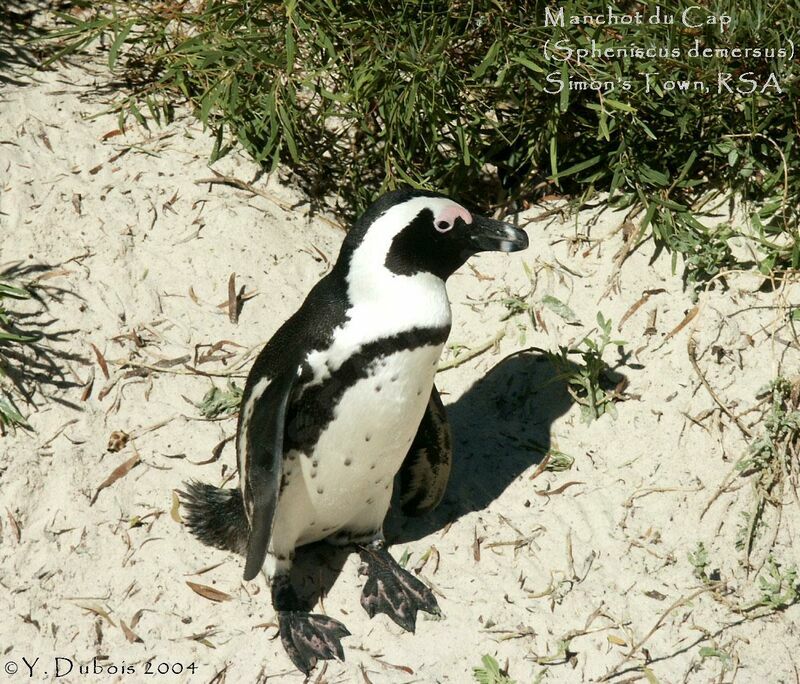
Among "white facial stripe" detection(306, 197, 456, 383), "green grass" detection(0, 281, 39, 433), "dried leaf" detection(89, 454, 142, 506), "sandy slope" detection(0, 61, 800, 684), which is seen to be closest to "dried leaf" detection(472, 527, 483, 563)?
"sandy slope" detection(0, 61, 800, 684)

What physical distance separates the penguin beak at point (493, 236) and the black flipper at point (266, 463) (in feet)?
1.82

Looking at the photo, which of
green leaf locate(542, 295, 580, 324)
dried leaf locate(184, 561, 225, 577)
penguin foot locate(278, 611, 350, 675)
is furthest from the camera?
green leaf locate(542, 295, 580, 324)

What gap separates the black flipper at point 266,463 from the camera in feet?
8.29

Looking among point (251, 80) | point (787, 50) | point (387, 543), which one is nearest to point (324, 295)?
point (387, 543)

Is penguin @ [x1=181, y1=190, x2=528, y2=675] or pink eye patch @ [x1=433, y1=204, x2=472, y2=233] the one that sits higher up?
pink eye patch @ [x1=433, y1=204, x2=472, y2=233]

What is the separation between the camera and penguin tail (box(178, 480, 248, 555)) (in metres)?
2.91

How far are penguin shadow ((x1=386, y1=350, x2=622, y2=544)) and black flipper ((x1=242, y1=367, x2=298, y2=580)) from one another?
0.61 metres

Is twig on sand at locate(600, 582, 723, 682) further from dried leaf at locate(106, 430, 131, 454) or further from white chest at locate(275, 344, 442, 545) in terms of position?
dried leaf at locate(106, 430, 131, 454)

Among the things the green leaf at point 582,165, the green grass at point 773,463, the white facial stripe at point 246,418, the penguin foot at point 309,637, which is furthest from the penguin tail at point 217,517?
the green leaf at point 582,165

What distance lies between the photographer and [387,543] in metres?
3.06

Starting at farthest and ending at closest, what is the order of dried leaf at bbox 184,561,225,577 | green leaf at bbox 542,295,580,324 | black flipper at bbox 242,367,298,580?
1. green leaf at bbox 542,295,580,324
2. dried leaf at bbox 184,561,225,577
3. black flipper at bbox 242,367,298,580

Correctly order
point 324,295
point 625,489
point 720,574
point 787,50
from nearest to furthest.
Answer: point 324,295 < point 720,574 < point 625,489 < point 787,50

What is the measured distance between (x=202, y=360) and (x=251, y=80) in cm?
97

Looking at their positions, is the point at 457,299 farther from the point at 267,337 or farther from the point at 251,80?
the point at 251,80
